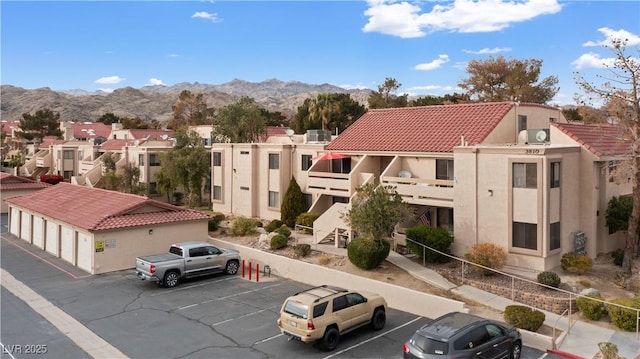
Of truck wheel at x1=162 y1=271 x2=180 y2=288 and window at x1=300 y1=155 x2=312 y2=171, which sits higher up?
window at x1=300 y1=155 x2=312 y2=171

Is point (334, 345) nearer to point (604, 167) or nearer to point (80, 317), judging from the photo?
point (80, 317)

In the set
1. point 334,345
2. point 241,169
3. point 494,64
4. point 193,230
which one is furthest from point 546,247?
point 494,64

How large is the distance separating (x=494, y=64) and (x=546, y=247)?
4976 cm

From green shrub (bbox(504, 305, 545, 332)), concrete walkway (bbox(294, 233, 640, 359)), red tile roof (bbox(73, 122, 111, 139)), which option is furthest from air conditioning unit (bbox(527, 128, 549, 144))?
red tile roof (bbox(73, 122, 111, 139))

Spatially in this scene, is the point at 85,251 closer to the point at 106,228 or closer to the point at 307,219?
the point at 106,228

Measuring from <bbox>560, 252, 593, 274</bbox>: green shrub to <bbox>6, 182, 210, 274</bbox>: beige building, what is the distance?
21345 millimetres

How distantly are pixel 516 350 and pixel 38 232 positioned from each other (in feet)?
108

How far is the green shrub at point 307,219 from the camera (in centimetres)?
3366

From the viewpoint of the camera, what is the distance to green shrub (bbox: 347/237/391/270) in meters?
24.2

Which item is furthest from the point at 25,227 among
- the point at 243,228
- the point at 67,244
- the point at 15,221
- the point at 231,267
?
the point at 231,267

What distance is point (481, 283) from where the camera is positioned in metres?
22.4

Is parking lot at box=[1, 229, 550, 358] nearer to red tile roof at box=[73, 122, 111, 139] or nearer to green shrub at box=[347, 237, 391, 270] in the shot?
green shrub at box=[347, 237, 391, 270]

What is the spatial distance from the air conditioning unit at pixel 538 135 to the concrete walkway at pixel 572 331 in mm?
10324

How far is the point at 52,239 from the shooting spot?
31719 millimetres
